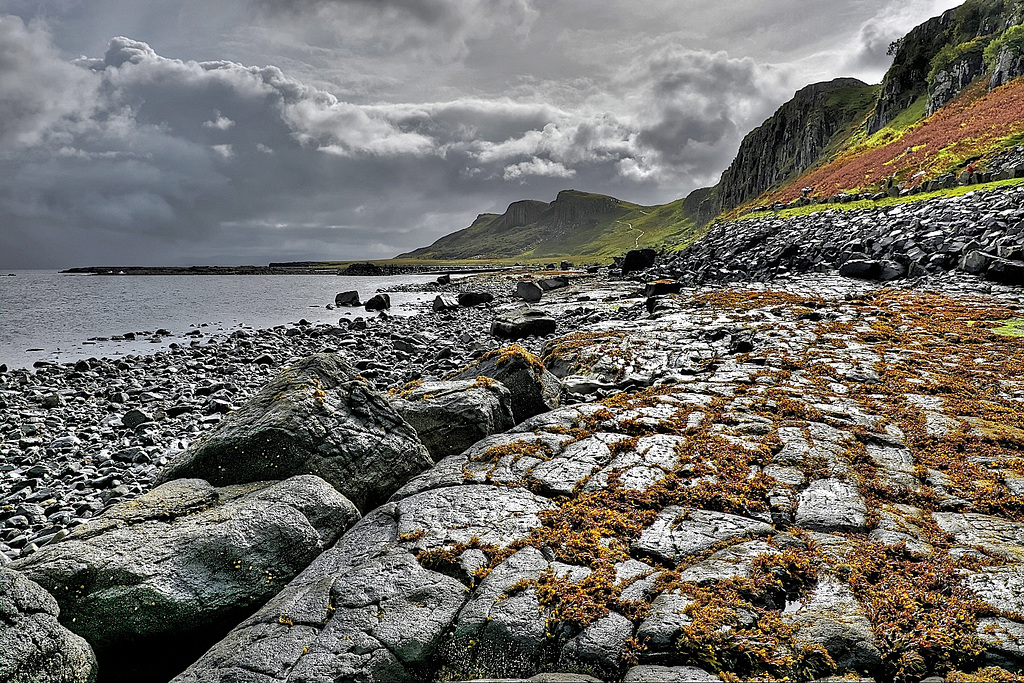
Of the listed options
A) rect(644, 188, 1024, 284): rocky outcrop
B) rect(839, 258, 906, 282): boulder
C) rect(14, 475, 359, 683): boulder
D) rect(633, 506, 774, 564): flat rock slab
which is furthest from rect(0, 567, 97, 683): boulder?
rect(839, 258, 906, 282): boulder

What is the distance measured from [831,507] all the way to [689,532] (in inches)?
73.8

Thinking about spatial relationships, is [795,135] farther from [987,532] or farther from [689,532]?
[689,532]

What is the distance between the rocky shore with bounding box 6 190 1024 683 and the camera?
3990 mm

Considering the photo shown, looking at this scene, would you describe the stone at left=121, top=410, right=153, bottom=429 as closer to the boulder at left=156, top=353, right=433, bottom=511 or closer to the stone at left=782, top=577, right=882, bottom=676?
the boulder at left=156, top=353, right=433, bottom=511

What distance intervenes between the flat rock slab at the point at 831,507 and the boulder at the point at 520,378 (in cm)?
596

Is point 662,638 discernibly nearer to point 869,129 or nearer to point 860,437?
point 860,437

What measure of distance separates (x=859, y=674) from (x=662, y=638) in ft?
4.55

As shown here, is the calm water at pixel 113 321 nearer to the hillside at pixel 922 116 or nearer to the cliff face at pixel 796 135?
the hillside at pixel 922 116

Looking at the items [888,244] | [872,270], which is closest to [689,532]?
[872,270]

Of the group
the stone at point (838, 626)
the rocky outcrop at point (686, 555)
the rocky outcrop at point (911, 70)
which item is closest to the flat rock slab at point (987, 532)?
the rocky outcrop at point (686, 555)

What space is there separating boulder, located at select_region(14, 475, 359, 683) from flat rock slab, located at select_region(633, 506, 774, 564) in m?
3.97

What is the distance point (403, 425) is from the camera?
28.1ft

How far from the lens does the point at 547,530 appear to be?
566 cm

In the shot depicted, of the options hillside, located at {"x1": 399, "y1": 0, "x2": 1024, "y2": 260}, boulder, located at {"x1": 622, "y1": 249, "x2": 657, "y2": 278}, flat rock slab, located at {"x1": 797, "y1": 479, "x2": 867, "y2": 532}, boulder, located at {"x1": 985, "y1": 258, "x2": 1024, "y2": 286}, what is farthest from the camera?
boulder, located at {"x1": 622, "y1": 249, "x2": 657, "y2": 278}
